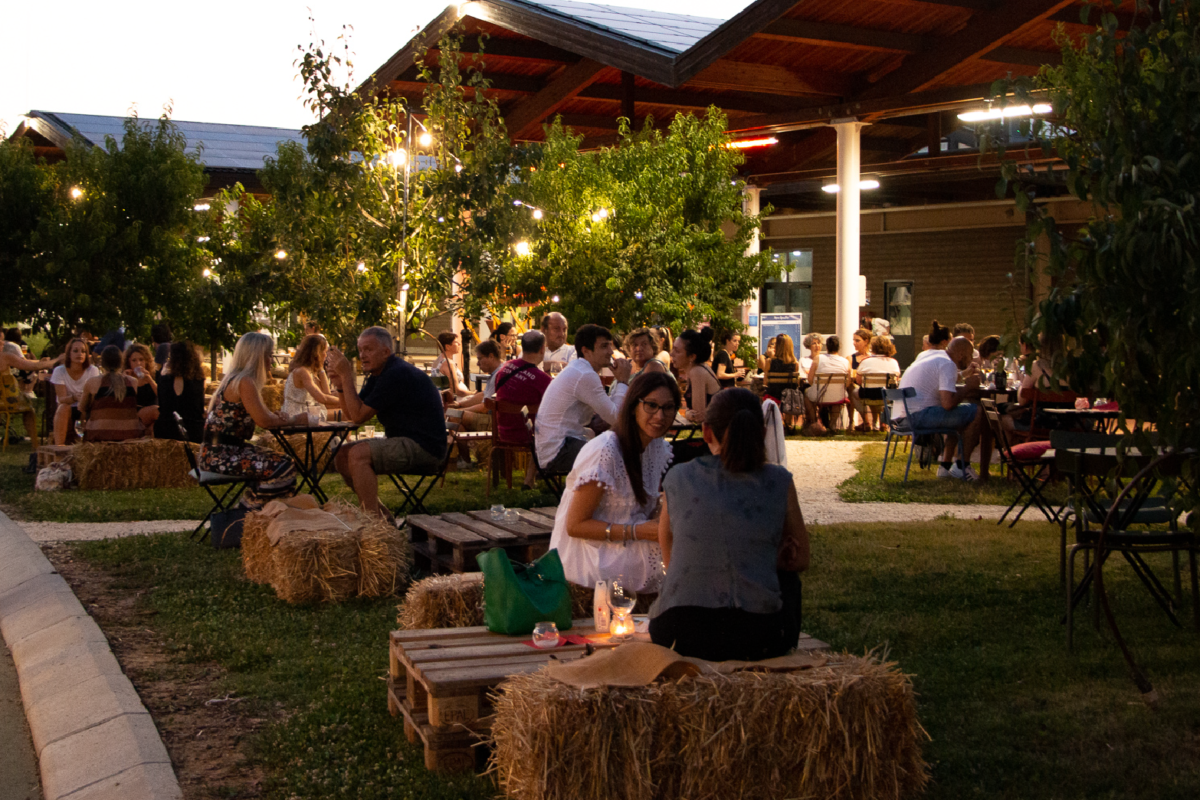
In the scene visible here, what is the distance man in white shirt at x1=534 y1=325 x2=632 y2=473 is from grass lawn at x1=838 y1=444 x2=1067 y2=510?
291cm

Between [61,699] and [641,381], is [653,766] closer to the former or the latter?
[641,381]

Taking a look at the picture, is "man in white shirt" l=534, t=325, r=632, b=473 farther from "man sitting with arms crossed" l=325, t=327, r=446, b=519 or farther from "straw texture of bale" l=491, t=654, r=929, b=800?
"straw texture of bale" l=491, t=654, r=929, b=800

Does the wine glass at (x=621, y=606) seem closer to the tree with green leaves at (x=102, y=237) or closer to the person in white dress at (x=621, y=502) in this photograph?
the person in white dress at (x=621, y=502)

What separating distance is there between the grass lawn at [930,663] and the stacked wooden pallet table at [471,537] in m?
0.52

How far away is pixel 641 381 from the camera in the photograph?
4504 mm

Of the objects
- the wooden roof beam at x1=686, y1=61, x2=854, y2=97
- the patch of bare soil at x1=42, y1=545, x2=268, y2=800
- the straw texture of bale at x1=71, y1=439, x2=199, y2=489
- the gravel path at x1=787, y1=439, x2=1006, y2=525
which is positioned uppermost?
the wooden roof beam at x1=686, y1=61, x2=854, y2=97

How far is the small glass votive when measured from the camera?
13.5ft

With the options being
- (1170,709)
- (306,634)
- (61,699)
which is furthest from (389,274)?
(1170,709)

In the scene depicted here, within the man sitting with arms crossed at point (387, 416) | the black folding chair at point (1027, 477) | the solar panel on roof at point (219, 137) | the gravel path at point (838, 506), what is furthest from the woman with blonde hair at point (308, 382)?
the solar panel on roof at point (219, 137)

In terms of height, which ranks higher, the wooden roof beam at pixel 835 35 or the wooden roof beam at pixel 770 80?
the wooden roof beam at pixel 835 35

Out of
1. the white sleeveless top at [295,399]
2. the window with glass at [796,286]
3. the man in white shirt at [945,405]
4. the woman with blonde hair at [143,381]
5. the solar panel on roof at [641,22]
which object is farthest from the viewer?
the window with glass at [796,286]

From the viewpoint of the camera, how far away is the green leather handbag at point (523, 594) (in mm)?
4242

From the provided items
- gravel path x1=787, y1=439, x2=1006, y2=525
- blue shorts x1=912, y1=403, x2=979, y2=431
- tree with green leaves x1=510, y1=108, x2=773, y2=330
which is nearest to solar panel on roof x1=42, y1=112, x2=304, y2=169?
tree with green leaves x1=510, y1=108, x2=773, y2=330

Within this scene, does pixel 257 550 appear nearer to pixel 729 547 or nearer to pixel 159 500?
pixel 159 500
